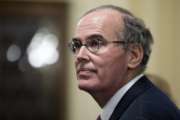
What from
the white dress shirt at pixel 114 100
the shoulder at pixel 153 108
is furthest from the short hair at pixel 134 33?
the shoulder at pixel 153 108

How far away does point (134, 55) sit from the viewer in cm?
166

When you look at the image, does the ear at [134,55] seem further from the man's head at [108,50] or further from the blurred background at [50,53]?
the blurred background at [50,53]

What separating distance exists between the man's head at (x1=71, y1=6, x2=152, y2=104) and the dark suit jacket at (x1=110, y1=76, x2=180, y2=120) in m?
0.10

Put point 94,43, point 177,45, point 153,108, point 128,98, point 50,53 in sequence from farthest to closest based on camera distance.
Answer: point 50,53 < point 177,45 < point 94,43 < point 128,98 < point 153,108

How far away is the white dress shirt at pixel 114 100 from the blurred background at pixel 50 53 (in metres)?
1.80

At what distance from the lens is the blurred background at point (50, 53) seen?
3.39 metres

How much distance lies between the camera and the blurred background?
3395mm

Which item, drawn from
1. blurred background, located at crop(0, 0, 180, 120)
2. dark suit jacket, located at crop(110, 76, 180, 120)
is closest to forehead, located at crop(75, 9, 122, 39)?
dark suit jacket, located at crop(110, 76, 180, 120)

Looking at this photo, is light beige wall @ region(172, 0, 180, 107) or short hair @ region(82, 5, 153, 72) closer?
short hair @ region(82, 5, 153, 72)

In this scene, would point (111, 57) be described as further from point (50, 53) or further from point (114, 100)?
point (50, 53)

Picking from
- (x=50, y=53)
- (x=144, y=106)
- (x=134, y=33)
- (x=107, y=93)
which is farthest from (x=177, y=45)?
(x=144, y=106)

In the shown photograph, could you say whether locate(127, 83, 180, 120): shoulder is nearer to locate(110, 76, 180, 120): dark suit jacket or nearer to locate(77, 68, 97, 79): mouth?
locate(110, 76, 180, 120): dark suit jacket

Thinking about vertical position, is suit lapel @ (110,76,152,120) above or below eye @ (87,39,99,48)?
below

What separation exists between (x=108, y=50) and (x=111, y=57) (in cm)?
3
